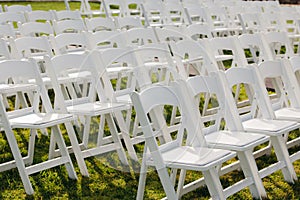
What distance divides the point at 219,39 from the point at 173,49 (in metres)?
0.72

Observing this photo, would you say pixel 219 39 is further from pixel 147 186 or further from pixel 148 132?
pixel 148 132

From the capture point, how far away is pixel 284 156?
5285mm

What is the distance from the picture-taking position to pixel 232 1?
1147 cm

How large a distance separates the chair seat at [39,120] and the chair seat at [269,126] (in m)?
1.50

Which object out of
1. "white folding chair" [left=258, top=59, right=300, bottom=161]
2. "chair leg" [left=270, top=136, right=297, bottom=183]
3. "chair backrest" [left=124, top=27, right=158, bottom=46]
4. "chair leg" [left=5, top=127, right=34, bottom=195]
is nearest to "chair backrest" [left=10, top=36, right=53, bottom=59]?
"chair backrest" [left=124, top=27, right=158, bottom=46]

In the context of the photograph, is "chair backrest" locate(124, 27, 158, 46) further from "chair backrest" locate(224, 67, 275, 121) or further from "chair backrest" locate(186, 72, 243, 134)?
"chair backrest" locate(186, 72, 243, 134)

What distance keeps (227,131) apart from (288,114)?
0.94 metres

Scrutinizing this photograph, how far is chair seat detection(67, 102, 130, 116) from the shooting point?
5191mm

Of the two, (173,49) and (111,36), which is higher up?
(111,36)

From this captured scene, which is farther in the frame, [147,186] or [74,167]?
[74,167]

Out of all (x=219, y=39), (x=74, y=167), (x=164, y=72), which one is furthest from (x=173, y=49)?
(x=74, y=167)

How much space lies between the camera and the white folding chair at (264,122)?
509cm

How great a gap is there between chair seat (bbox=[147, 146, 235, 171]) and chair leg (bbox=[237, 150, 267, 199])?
0.37 meters

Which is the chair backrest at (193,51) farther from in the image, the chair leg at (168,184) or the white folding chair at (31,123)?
the chair leg at (168,184)
